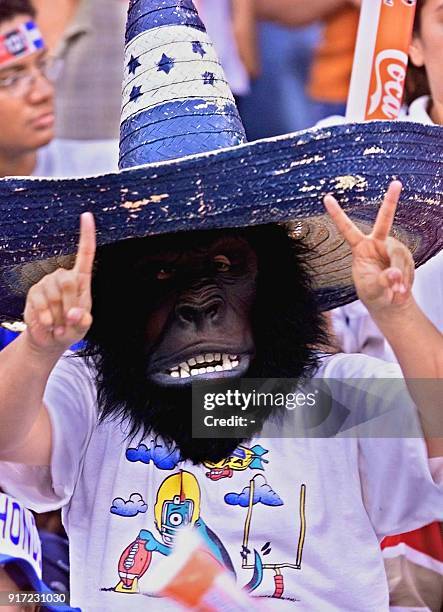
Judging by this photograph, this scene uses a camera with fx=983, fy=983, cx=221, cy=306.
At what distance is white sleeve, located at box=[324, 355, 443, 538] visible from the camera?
119 cm

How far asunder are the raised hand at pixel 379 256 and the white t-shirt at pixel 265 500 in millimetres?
206

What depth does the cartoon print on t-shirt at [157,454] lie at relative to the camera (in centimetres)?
126

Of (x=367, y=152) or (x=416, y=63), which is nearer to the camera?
(x=367, y=152)

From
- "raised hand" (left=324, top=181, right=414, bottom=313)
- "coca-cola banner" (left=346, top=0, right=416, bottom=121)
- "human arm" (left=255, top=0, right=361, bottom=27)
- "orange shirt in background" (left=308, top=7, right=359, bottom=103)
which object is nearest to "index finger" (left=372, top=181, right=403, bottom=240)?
"raised hand" (left=324, top=181, right=414, bottom=313)

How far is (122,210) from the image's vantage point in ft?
3.62

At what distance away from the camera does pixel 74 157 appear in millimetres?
2119

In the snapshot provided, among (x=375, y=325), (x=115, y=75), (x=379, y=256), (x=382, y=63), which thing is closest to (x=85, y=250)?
(x=379, y=256)

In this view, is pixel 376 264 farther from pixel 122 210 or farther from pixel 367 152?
pixel 122 210

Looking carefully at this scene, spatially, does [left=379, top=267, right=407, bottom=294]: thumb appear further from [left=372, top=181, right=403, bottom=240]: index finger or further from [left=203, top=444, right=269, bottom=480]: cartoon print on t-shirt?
[left=203, top=444, right=269, bottom=480]: cartoon print on t-shirt

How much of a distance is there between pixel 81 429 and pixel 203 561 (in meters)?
0.23

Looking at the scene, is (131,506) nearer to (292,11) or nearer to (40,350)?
(40,350)

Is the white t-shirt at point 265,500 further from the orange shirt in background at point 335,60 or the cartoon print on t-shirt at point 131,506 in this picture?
the orange shirt in background at point 335,60

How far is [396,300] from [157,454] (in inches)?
15.5

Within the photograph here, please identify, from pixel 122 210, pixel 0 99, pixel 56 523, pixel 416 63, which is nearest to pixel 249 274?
pixel 122 210
